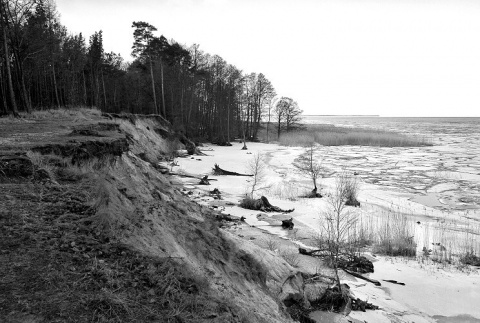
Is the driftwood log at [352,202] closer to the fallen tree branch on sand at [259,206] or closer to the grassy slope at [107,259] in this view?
the fallen tree branch on sand at [259,206]

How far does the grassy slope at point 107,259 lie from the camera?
2.58 m

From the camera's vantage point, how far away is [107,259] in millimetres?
3203

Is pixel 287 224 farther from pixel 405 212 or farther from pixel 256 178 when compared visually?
pixel 256 178

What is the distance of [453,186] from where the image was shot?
59.5ft

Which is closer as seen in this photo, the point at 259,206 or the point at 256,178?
the point at 259,206

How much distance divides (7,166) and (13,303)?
3.34m

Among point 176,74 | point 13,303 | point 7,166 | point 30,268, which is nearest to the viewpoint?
point 13,303

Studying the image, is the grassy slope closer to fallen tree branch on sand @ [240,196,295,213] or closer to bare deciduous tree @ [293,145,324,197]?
fallen tree branch on sand @ [240,196,295,213]

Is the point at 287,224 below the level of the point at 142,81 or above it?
below

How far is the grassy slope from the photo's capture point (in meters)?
2.58

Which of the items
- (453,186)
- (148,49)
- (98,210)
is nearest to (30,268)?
(98,210)

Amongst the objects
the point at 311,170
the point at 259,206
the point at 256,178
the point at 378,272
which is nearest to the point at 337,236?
the point at 378,272

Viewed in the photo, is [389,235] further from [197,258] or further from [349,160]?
[349,160]

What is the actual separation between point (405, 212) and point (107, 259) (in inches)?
506
